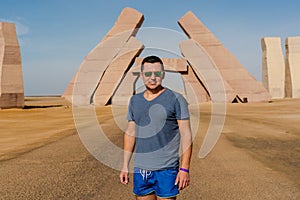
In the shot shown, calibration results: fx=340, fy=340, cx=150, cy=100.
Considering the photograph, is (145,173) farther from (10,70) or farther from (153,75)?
(10,70)

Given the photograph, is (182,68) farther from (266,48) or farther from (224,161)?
(224,161)

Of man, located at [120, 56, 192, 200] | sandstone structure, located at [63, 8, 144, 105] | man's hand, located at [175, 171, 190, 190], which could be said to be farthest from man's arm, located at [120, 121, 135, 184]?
sandstone structure, located at [63, 8, 144, 105]

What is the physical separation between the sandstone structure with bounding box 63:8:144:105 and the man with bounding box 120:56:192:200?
2491 cm

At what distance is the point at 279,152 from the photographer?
7043mm

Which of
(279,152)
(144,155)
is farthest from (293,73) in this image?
(144,155)

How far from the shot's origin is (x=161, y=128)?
250cm

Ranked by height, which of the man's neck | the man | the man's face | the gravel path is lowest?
the gravel path

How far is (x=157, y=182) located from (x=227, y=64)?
85.7ft

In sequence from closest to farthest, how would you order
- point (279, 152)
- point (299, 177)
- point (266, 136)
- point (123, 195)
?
1. point (123, 195)
2. point (299, 177)
3. point (279, 152)
4. point (266, 136)

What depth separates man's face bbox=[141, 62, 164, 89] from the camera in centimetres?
255

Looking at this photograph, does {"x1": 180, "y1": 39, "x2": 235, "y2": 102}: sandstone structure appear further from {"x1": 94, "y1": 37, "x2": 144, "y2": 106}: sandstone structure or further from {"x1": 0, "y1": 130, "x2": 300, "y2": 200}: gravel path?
{"x1": 0, "y1": 130, "x2": 300, "y2": 200}: gravel path

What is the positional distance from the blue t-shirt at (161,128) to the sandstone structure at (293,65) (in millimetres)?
33729

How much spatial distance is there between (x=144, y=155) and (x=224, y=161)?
391cm

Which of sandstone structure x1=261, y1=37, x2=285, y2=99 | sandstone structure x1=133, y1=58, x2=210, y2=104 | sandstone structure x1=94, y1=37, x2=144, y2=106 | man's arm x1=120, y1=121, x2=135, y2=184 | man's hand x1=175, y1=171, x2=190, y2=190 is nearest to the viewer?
man's hand x1=175, y1=171, x2=190, y2=190
